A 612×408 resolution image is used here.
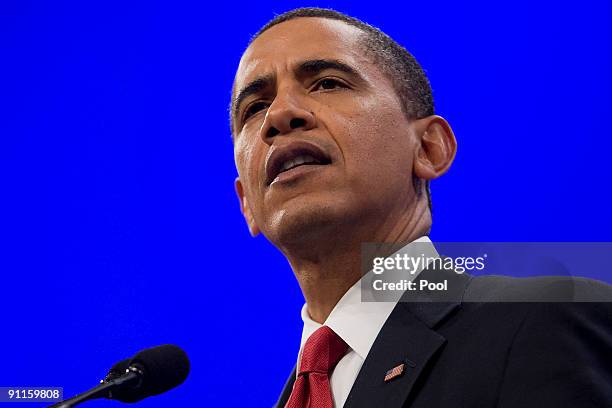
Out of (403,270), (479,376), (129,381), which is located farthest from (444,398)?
(129,381)

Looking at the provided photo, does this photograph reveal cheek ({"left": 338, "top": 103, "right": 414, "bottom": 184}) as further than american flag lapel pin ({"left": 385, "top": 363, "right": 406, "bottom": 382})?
Yes

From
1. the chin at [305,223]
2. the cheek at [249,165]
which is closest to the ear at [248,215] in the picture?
the cheek at [249,165]

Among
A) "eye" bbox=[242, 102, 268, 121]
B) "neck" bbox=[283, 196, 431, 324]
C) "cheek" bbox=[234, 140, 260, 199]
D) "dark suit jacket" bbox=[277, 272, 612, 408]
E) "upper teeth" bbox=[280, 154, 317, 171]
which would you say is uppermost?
"eye" bbox=[242, 102, 268, 121]

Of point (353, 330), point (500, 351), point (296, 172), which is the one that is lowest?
point (500, 351)

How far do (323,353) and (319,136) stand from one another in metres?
0.37

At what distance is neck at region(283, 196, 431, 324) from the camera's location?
1.27 metres

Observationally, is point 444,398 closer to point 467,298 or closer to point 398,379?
point 398,379

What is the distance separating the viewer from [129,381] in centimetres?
98

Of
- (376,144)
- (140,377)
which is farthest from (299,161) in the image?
(140,377)

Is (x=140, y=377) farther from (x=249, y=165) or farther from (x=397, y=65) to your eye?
(x=397, y=65)

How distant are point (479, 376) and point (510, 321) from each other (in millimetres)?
93

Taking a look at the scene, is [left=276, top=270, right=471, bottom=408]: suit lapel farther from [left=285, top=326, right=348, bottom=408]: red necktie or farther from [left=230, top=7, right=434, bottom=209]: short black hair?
[left=230, top=7, right=434, bottom=209]: short black hair

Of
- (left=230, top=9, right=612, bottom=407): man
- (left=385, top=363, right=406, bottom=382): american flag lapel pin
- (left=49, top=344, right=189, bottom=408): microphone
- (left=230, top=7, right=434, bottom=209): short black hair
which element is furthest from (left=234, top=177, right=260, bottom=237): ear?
(left=385, top=363, right=406, bottom=382): american flag lapel pin

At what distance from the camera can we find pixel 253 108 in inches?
56.0
